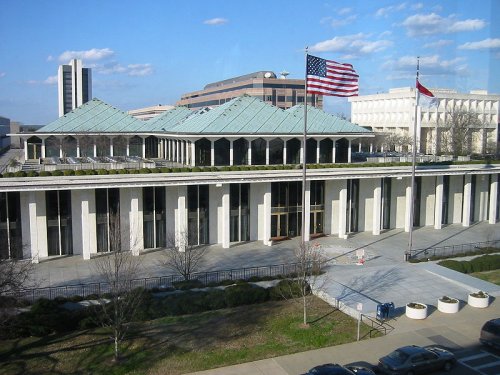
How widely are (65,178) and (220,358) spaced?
19.5m

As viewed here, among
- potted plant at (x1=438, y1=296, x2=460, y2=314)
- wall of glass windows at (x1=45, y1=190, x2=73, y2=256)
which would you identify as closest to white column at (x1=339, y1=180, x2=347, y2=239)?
potted plant at (x1=438, y1=296, x2=460, y2=314)

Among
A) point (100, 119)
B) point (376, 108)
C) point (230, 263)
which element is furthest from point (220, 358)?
point (376, 108)

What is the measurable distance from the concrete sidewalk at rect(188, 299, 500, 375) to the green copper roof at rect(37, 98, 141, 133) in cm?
4006

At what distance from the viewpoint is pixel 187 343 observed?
22.5m

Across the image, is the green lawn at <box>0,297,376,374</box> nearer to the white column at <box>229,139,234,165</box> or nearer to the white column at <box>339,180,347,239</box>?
the white column at <box>339,180,347,239</box>

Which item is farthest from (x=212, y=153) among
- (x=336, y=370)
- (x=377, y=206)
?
(x=336, y=370)

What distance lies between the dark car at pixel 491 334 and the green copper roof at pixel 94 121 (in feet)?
142

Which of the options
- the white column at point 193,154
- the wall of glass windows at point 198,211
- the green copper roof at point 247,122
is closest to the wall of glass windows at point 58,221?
the wall of glass windows at point 198,211

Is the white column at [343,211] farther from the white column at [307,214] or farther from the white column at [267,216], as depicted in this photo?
the white column at [267,216]

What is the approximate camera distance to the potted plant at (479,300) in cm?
2786

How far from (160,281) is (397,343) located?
14.3m

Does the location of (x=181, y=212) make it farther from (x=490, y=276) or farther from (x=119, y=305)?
(x=490, y=276)

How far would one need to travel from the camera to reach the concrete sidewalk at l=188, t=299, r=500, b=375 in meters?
20.6

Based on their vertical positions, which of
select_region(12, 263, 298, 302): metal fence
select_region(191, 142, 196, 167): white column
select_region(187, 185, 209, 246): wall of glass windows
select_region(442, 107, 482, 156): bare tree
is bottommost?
select_region(12, 263, 298, 302): metal fence
